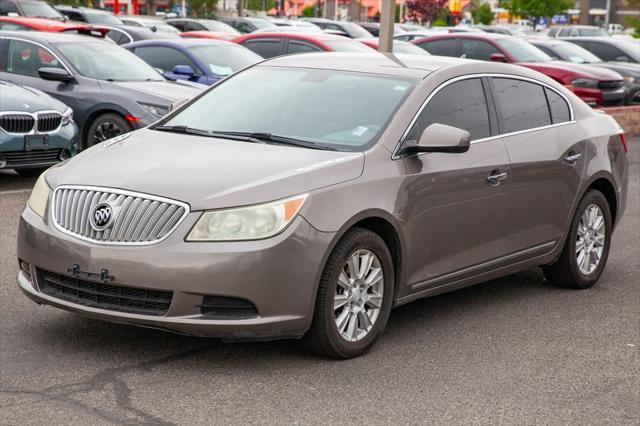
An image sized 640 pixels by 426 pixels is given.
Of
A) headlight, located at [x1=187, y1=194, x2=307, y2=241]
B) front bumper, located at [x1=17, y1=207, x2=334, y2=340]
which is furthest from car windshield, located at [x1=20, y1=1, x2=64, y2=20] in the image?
headlight, located at [x1=187, y1=194, x2=307, y2=241]

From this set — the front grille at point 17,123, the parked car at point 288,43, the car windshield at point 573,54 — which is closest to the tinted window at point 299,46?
the parked car at point 288,43

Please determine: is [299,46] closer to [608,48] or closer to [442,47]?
[442,47]

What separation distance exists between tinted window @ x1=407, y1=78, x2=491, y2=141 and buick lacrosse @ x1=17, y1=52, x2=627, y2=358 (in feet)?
0.04

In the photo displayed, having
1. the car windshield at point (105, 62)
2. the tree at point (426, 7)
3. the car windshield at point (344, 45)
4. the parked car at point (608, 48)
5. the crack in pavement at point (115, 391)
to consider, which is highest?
the car windshield at point (105, 62)

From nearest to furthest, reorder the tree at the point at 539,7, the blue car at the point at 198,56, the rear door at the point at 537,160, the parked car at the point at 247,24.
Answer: the rear door at the point at 537,160 < the blue car at the point at 198,56 < the parked car at the point at 247,24 < the tree at the point at 539,7

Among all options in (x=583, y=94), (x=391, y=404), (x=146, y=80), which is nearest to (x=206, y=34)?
(x=583, y=94)

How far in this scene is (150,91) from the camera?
12344 millimetres

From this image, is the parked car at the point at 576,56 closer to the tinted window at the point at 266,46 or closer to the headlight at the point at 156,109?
the tinted window at the point at 266,46

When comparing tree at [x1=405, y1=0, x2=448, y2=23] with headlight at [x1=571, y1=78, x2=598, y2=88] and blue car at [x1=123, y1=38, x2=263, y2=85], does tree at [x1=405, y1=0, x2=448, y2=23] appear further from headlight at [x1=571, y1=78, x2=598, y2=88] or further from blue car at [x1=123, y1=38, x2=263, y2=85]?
blue car at [x1=123, y1=38, x2=263, y2=85]

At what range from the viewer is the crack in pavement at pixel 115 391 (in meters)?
4.74

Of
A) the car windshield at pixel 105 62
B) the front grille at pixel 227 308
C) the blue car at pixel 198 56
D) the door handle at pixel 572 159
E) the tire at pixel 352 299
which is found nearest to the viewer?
the front grille at pixel 227 308

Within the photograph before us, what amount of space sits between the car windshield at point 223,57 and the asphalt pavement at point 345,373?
880 cm

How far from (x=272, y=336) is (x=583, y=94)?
15.6 meters

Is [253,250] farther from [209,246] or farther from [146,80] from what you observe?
[146,80]
